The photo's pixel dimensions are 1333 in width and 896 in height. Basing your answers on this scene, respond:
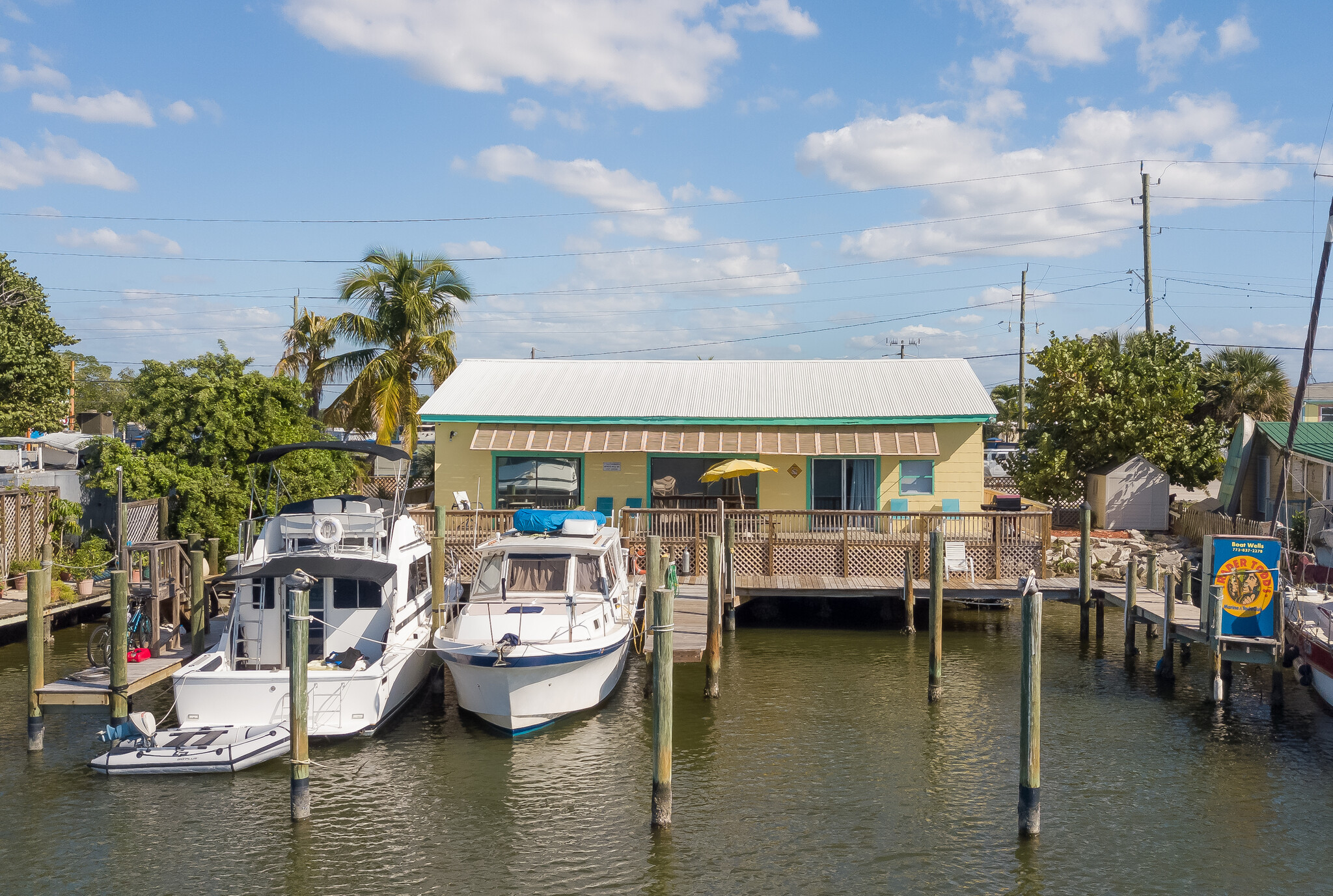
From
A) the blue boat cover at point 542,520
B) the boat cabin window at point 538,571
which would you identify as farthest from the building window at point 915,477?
the boat cabin window at point 538,571

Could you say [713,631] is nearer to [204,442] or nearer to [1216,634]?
Answer: [1216,634]

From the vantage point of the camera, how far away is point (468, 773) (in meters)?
13.4

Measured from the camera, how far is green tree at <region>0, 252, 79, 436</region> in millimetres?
31031

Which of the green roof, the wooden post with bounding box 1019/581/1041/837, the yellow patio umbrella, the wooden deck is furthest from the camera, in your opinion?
the green roof

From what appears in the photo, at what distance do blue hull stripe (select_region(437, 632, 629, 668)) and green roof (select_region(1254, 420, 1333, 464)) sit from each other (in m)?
20.3

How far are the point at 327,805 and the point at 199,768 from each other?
82.9 inches

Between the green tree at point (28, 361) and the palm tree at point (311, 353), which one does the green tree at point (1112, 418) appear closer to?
the palm tree at point (311, 353)

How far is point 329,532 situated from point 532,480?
10395 mm

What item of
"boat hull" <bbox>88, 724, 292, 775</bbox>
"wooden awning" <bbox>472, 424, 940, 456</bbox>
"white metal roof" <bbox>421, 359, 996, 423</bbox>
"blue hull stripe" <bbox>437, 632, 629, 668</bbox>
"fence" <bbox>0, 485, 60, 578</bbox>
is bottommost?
A: "boat hull" <bbox>88, 724, 292, 775</bbox>

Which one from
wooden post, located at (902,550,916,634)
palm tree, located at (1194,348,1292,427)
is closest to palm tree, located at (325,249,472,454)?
wooden post, located at (902,550,916,634)

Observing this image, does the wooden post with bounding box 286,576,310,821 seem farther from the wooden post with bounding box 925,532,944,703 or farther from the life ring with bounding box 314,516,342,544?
the wooden post with bounding box 925,532,944,703

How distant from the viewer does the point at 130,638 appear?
55.5 feet

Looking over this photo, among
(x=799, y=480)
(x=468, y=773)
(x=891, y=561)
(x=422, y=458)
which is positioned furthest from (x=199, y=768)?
(x=422, y=458)

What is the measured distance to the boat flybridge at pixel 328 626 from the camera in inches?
551
